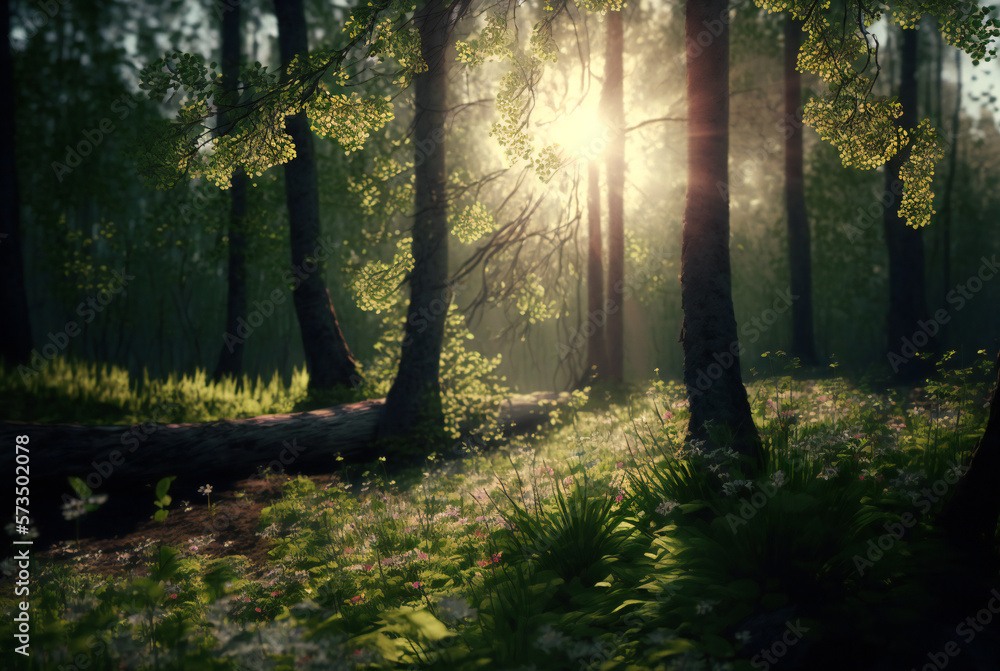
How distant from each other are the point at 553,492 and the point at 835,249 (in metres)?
18.9

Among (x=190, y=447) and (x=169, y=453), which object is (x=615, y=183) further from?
(x=169, y=453)

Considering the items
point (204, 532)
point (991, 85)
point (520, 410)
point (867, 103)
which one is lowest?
point (204, 532)

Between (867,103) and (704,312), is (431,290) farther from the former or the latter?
(867,103)

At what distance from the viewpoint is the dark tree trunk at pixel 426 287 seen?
8.39 meters

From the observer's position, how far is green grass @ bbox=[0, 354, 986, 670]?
102 inches

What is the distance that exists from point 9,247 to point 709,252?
1141cm

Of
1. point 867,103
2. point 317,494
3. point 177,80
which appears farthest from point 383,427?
point 867,103

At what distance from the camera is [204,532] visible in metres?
6.14

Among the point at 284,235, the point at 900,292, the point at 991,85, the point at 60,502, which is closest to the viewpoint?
the point at 60,502

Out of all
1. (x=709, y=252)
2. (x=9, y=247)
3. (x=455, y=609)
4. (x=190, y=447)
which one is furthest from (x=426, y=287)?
(x=9, y=247)

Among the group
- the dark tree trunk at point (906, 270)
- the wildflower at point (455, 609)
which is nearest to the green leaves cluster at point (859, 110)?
the wildflower at point (455, 609)

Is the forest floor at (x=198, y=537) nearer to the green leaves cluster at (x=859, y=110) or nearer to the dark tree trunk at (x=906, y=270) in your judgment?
the green leaves cluster at (x=859, y=110)

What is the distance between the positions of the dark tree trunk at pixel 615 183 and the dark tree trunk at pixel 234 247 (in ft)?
26.8

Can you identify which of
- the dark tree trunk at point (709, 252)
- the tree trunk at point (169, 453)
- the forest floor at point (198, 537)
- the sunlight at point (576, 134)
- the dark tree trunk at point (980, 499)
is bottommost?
the forest floor at point (198, 537)
